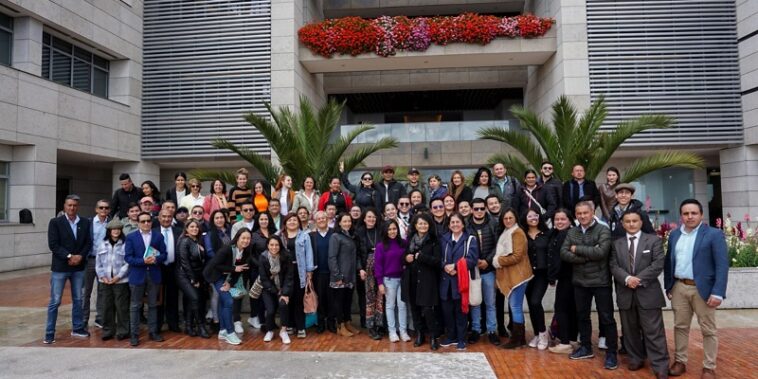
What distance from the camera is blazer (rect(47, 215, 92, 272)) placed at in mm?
6082

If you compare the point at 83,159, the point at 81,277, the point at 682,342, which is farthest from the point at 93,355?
the point at 83,159

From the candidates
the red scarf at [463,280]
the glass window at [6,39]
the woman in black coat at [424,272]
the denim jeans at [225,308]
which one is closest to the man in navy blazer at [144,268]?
the denim jeans at [225,308]

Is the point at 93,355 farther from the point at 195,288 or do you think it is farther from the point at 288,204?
the point at 288,204

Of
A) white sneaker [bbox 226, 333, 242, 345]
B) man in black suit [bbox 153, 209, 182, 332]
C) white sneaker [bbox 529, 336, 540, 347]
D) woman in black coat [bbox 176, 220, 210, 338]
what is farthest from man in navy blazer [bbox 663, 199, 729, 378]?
man in black suit [bbox 153, 209, 182, 332]

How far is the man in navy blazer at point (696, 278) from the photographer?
14.7 ft

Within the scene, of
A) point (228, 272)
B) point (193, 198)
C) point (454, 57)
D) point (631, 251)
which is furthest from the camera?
point (454, 57)

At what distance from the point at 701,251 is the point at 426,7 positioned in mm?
16325

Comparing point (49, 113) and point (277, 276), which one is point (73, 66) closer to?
point (49, 113)

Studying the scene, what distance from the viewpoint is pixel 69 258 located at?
607 cm

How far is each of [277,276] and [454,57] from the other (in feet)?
38.8

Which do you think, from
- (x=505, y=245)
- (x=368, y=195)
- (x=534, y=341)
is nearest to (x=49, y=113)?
(x=368, y=195)

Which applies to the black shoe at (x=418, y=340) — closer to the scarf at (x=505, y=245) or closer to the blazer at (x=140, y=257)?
the scarf at (x=505, y=245)

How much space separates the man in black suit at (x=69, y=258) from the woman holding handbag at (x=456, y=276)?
191 inches

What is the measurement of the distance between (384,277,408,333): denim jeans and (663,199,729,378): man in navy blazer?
2979 millimetres
